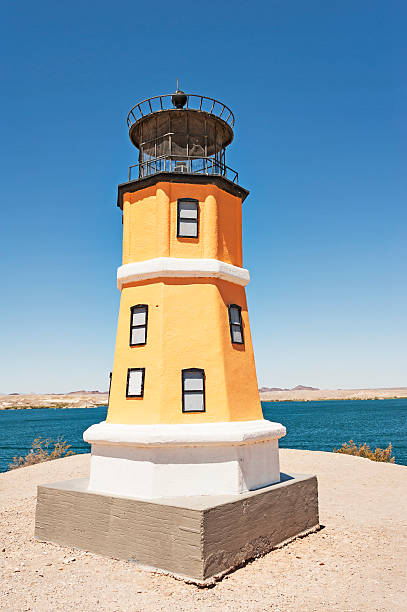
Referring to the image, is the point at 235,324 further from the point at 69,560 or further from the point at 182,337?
the point at 69,560

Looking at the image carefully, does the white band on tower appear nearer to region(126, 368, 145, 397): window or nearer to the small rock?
region(126, 368, 145, 397): window

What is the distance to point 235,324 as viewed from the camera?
40.4 feet

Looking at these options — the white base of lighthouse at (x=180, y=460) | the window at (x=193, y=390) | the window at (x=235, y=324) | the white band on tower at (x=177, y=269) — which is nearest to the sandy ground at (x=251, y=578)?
the white base of lighthouse at (x=180, y=460)

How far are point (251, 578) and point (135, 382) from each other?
491cm

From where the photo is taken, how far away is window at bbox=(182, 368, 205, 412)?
36.2ft

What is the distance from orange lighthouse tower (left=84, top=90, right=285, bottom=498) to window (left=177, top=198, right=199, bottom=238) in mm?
27

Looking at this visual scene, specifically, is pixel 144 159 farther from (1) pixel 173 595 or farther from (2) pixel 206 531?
(1) pixel 173 595

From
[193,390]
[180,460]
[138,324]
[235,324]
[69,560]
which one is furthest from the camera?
[235,324]

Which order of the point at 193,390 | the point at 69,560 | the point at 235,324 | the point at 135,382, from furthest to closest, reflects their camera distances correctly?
1. the point at 235,324
2. the point at 135,382
3. the point at 193,390
4. the point at 69,560

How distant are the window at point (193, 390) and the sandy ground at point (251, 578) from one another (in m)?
3.48

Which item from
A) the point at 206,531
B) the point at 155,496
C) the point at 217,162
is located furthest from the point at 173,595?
the point at 217,162

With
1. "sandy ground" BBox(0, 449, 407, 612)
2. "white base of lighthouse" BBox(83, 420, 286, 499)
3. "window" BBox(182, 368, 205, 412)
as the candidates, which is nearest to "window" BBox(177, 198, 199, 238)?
"window" BBox(182, 368, 205, 412)

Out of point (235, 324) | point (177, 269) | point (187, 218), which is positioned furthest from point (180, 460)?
point (187, 218)

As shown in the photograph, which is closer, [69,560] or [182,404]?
[69,560]
